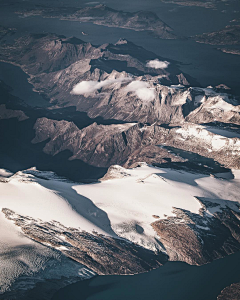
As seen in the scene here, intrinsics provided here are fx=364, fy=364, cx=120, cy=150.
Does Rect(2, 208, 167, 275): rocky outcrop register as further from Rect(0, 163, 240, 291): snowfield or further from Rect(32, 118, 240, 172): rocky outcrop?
Rect(32, 118, 240, 172): rocky outcrop

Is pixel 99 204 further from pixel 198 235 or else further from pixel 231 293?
pixel 231 293

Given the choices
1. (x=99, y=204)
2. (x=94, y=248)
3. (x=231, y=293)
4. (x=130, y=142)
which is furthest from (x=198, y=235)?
(x=130, y=142)

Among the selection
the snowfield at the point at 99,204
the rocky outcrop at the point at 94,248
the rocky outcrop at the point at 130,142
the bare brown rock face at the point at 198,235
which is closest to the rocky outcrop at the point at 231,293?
the bare brown rock face at the point at 198,235

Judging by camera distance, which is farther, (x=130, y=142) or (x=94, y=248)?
(x=130, y=142)

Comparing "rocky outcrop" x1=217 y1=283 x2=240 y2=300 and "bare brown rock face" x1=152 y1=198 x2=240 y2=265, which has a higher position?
"bare brown rock face" x1=152 y1=198 x2=240 y2=265

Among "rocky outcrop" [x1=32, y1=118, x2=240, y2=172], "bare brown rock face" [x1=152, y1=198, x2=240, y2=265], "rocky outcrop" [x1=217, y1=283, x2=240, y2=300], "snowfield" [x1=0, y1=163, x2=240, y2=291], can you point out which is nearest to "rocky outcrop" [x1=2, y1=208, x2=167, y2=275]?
"snowfield" [x1=0, y1=163, x2=240, y2=291]

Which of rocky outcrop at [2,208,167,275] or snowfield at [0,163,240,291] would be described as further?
rocky outcrop at [2,208,167,275]
